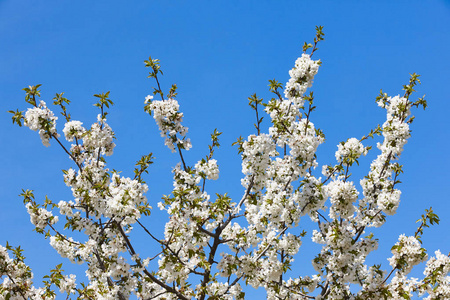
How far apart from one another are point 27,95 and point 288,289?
23.8 ft

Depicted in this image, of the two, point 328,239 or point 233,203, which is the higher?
point 233,203

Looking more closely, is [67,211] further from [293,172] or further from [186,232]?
[293,172]

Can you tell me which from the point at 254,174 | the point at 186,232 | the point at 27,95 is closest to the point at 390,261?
the point at 254,174

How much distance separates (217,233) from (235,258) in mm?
733

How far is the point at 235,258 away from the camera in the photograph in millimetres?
9742

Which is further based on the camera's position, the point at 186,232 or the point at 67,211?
the point at 67,211

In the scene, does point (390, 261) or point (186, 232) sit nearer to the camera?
point (186, 232)

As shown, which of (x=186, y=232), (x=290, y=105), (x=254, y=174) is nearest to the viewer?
(x=186, y=232)

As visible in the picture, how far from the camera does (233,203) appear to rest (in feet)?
32.9

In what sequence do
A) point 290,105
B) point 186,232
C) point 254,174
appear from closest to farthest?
1. point 186,232
2. point 254,174
3. point 290,105

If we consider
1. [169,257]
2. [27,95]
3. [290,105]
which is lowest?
[169,257]

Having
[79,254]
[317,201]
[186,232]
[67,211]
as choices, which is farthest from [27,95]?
[317,201]

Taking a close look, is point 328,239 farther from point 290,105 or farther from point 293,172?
point 290,105

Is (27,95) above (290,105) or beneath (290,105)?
beneath
